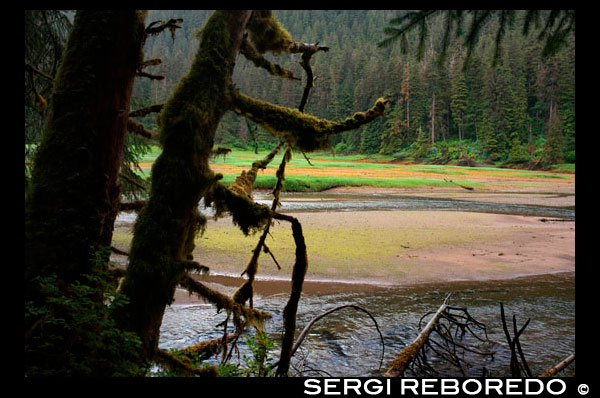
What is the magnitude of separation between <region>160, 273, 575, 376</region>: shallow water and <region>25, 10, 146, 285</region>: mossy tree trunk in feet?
10.1

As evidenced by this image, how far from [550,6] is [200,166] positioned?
2897mm

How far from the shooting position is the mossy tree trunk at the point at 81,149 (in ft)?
9.12

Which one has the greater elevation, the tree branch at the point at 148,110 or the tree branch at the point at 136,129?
the tree branch at the point at 148,110

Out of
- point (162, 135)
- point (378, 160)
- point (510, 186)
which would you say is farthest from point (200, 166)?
point (378, 160)

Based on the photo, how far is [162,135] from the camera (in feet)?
9.90

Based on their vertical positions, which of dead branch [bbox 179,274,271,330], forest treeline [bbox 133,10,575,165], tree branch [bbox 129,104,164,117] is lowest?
dead branch [bbox 179,274,271,330]

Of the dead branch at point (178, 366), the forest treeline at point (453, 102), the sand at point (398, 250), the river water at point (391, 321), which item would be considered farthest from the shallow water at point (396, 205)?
the forest treeline at point (453, 102)

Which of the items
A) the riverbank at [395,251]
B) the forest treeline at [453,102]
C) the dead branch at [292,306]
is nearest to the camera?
the dead branch at [292,306]

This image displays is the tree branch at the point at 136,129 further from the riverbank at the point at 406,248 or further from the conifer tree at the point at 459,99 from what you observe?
the conifer tree at the point at 459,99

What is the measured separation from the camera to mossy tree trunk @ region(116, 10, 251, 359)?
2963 mm

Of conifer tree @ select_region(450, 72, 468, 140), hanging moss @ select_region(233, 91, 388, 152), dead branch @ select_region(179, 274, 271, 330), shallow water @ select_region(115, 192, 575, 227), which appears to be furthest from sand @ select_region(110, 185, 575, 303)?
conifer tree @ select_region(450, 72, 468, 140)

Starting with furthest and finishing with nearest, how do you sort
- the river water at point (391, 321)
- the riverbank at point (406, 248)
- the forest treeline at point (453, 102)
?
1. the forest treeline at point (453, 102)
2. the riverbank at point (406, 248)
3. the river water at point (391, 321)

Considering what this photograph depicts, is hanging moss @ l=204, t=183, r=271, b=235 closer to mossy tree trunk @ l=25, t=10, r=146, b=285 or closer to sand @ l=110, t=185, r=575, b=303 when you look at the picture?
mossy tree trunk @ l=25, t=10, r=146, b=285

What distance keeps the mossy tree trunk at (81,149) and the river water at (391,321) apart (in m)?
2.69
